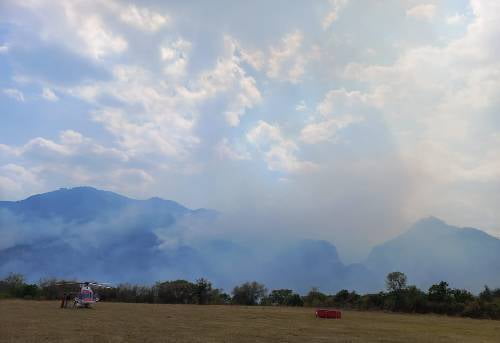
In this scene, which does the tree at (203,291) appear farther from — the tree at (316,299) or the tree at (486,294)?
the tree at (486,294)

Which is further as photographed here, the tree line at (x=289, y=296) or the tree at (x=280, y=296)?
the tree at (x=280, y=296)

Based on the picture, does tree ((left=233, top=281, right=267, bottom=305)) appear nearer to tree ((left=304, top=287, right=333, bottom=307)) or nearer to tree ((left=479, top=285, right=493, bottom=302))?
tree ((left=304, top=287, right=333, bottom=307))

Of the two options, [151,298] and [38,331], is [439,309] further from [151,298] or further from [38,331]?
[38,331]

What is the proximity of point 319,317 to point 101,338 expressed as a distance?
1274 inches

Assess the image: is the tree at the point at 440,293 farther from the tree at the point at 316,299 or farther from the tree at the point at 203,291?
the tree at the point at 203,291

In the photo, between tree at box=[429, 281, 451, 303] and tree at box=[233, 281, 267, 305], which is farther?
tree at box=[233, 281, 267, 305]

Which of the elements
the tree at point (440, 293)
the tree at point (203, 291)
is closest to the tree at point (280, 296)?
the tree at point (203, 291)

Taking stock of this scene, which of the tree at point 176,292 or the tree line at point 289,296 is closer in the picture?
the tree line at point 289,296

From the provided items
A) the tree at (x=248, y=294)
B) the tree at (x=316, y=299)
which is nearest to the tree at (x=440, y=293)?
the tree at (x=316, y=299)

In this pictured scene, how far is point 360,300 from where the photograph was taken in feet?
278

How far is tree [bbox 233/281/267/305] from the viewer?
98.8 m

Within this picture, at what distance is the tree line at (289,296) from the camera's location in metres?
75.6

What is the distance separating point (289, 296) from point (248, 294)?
31.6 feet

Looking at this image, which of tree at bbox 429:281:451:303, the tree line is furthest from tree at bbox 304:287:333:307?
tree at bbox 429:281:451:303
